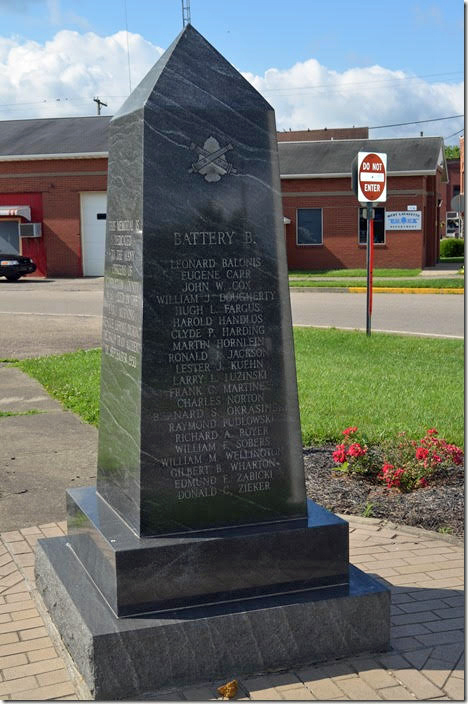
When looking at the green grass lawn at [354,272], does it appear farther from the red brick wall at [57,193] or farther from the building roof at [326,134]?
the building roof at [326,134]

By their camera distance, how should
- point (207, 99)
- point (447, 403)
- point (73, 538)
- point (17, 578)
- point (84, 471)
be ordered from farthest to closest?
point (447, 403), point (84, 471), point (17, 578), point (73, 538), point (207, 99)

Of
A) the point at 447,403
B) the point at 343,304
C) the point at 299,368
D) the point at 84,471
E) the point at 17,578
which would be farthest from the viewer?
the point at 343,304

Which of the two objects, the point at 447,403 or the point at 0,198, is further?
the point at 0,198

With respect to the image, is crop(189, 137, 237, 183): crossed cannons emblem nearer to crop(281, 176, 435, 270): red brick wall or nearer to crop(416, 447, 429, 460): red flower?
crop(416, 447, 429, 460): red flower

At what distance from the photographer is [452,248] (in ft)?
148

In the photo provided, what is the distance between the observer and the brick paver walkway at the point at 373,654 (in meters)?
3.67

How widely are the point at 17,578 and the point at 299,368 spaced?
619cm

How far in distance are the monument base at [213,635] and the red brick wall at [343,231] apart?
1170 inches

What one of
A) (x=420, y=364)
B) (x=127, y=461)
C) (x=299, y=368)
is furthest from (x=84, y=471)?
(x=420, y=364)

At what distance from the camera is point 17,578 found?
4984mm

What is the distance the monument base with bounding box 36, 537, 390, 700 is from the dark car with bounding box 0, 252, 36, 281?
28.1m

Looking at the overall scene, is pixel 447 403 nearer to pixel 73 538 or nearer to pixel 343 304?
pixel 73 538

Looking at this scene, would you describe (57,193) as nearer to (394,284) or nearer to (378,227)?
(378,227)

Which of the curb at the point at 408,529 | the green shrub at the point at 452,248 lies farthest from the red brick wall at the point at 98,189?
the curb at the point at 408,529
